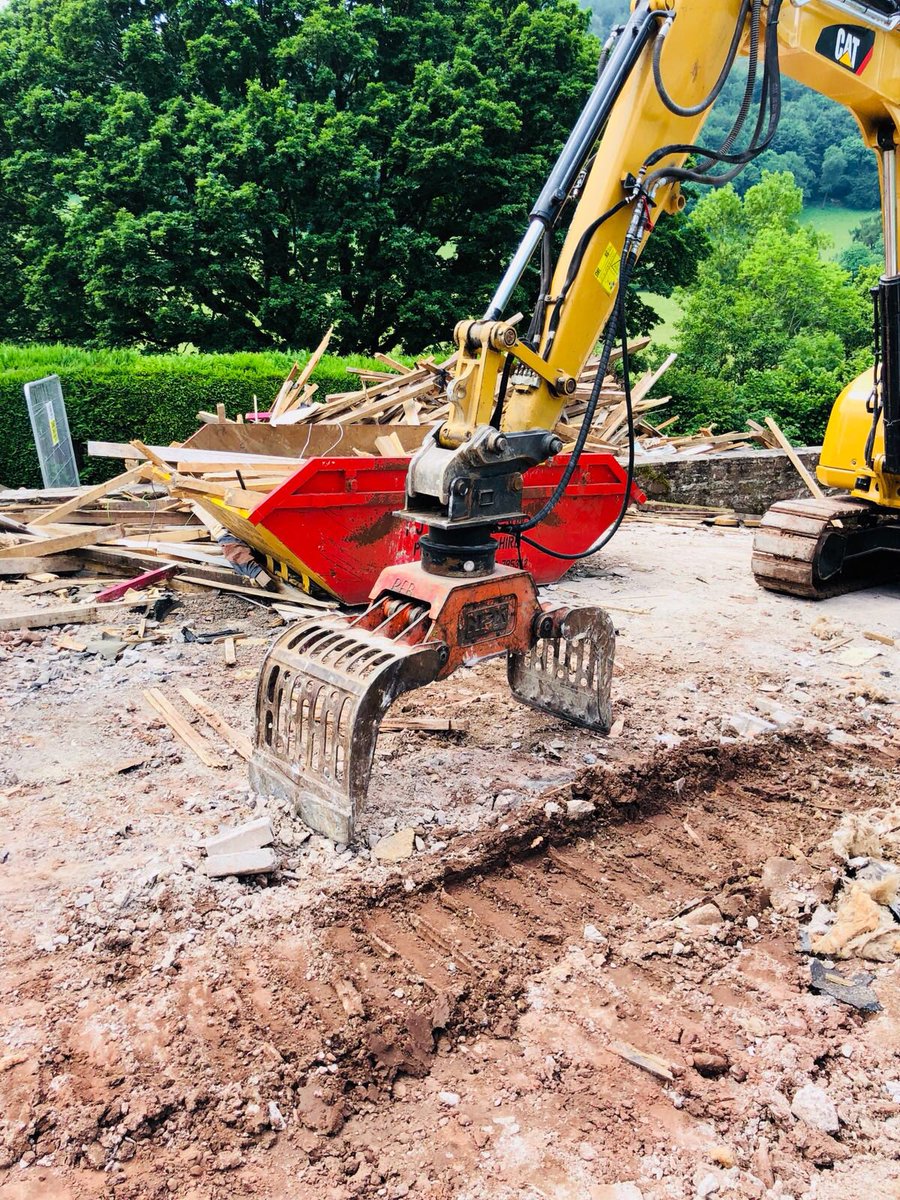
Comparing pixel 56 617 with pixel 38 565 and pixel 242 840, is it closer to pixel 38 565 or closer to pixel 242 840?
pixel 38 565

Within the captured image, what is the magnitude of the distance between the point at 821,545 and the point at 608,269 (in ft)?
14.5

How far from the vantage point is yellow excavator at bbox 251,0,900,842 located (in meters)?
3.83

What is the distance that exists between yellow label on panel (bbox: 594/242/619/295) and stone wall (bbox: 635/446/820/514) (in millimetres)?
7519

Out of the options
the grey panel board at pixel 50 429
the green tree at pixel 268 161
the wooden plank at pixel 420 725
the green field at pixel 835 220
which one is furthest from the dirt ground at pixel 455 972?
the green field at pixel 835 220

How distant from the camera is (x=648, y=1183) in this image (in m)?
2.29

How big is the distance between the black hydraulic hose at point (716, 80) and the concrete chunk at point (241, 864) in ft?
12.2

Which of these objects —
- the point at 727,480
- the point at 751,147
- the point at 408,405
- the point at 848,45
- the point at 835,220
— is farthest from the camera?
the point at 835,220

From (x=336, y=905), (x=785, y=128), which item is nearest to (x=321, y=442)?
(x=336, y=905)

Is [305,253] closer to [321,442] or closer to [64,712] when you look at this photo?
[321,442]

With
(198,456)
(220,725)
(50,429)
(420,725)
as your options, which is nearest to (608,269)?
(420,725)

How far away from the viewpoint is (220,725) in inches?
194

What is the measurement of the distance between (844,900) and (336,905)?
192 centimetres

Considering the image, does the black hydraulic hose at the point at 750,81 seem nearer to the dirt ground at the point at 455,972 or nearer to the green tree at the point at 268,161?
the dirt ground at the point at 455,972

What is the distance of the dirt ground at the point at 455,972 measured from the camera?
2.37 m
